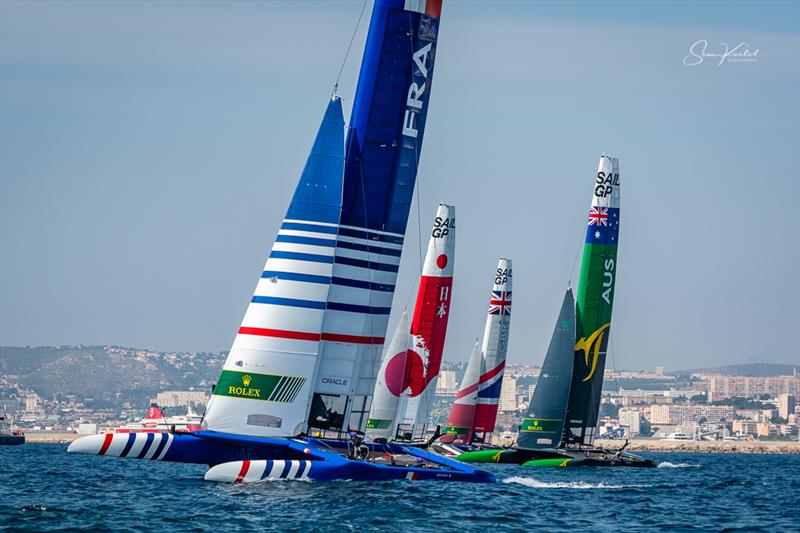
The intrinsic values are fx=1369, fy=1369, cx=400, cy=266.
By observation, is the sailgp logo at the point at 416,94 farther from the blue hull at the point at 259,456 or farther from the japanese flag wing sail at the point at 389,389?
the japanese flag wing sail at the point at 389,389

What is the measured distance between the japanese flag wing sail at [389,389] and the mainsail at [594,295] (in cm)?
920

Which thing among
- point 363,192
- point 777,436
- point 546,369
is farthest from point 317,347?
point 777,436

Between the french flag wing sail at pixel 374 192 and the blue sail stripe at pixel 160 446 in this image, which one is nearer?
the blue sail stripe at pixel 160 446

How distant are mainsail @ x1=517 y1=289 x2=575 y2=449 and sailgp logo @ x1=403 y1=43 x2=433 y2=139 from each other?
56.8 ft

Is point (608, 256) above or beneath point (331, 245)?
above

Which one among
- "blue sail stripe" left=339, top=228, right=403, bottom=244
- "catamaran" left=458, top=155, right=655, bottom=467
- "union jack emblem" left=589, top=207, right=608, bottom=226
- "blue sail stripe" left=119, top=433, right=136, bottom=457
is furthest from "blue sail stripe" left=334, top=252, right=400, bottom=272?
"union jack emblem" left=589, top=207, right=608, bottom=226

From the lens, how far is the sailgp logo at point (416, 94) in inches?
1251

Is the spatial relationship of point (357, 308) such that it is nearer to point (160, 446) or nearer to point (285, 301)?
point (285, 301)

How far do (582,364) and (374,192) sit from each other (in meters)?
20.2

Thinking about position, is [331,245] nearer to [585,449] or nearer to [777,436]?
[585,449]

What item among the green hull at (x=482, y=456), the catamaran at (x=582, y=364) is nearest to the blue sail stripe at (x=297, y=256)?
the catamaran at (x=582, y=364)

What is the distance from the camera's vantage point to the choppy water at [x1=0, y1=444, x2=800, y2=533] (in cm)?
2325

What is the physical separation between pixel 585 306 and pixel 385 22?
20742 millimetres

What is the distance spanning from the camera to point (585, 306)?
162 ft
